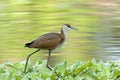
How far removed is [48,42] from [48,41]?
0.4 inches

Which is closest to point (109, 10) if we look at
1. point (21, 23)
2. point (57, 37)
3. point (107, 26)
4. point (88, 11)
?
point (88, 11)

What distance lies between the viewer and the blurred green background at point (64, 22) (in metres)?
8.03

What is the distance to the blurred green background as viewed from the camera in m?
8.03

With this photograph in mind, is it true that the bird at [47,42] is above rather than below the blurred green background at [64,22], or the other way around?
above

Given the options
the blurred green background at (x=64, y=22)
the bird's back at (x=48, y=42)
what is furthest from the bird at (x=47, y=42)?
the blurred green background at (x=64, y=22)

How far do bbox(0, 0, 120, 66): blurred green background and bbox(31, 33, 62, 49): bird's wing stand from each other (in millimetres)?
1614

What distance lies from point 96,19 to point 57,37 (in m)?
4.15

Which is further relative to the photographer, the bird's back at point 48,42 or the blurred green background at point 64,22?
the blurred green background at point 64,22

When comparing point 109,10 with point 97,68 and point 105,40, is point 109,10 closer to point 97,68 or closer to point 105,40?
point 105,40

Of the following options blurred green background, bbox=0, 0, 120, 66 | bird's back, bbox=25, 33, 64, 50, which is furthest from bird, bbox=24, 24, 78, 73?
blurred green background, bbox=0, 0, 120, 66

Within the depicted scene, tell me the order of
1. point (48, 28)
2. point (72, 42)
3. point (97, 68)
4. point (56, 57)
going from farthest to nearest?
point (48, 28) < point (72, 42) < point (56, 57) < point (97, 68)

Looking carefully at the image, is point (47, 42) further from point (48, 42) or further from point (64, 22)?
point (64, 22)

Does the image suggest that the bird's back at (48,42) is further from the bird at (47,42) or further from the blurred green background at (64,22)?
the blurred green background at (64,22)

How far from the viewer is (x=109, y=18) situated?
33.2 ft
